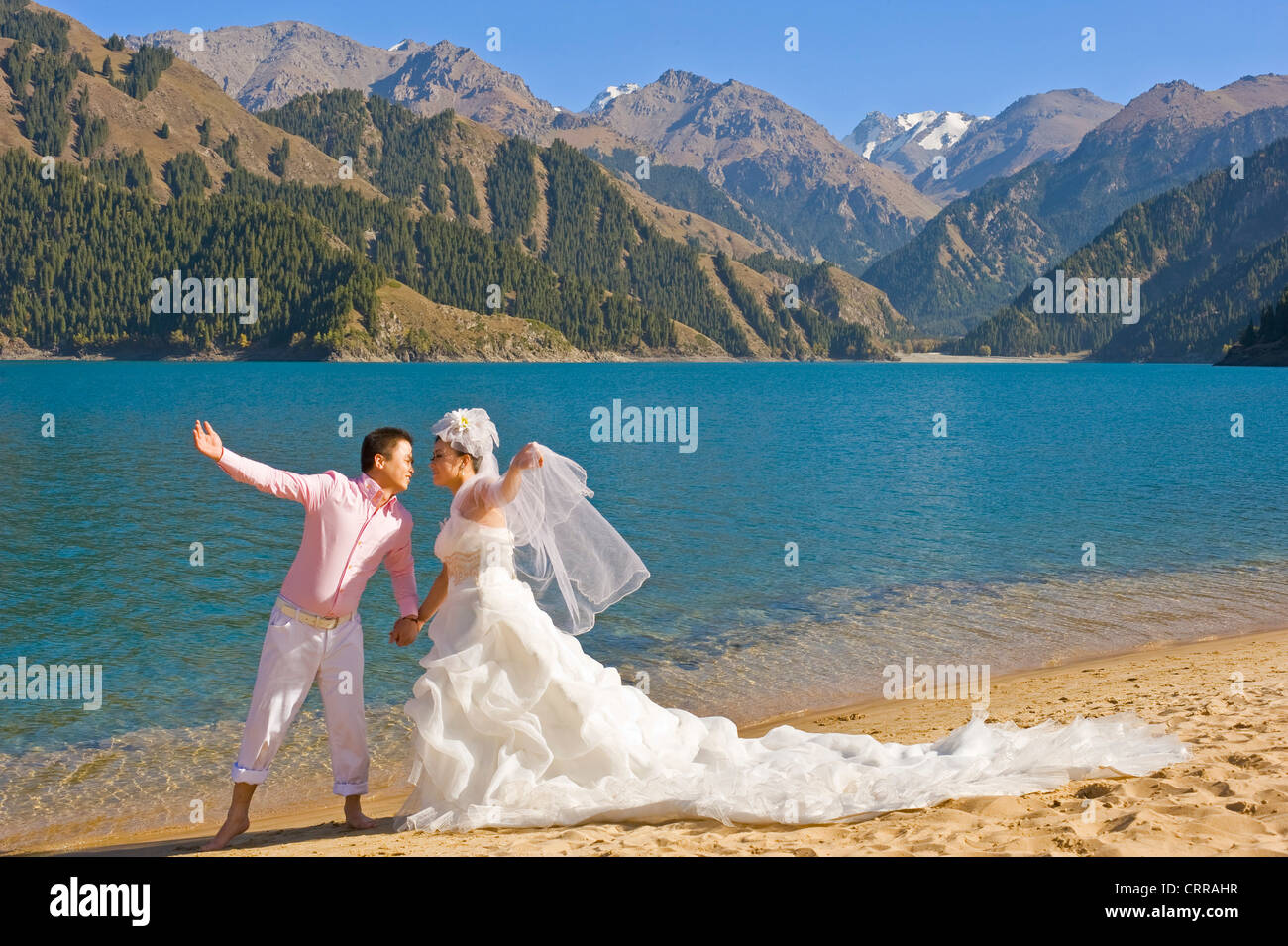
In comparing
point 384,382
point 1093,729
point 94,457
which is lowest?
point 1093,729

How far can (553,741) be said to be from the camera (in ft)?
28.9

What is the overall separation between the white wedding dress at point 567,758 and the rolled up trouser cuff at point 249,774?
4.04 feet

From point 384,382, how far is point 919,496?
A: 362 feet

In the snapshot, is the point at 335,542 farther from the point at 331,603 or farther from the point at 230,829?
the point at 230,829

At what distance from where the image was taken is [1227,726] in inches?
425

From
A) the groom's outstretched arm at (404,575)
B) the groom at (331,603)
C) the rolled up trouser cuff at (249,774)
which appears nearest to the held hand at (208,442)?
the groom at (331,603)

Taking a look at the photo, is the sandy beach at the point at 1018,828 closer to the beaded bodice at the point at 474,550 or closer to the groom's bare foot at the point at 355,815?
the groom's bare foot at the point at 355,815

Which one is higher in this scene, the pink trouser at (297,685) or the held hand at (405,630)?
the held hand at (405,630)

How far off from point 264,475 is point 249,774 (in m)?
2.69

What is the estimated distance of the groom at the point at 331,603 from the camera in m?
8.24

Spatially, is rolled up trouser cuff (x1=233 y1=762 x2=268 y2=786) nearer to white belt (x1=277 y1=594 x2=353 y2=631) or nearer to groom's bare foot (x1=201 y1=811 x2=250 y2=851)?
groom's bare foot (x1=201 y1=811 x2=250 y2=851)

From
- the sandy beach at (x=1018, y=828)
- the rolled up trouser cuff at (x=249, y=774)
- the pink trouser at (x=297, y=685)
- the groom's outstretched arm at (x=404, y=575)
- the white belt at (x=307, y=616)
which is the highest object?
the groom's outstretched arm at (x=404, y=575)
